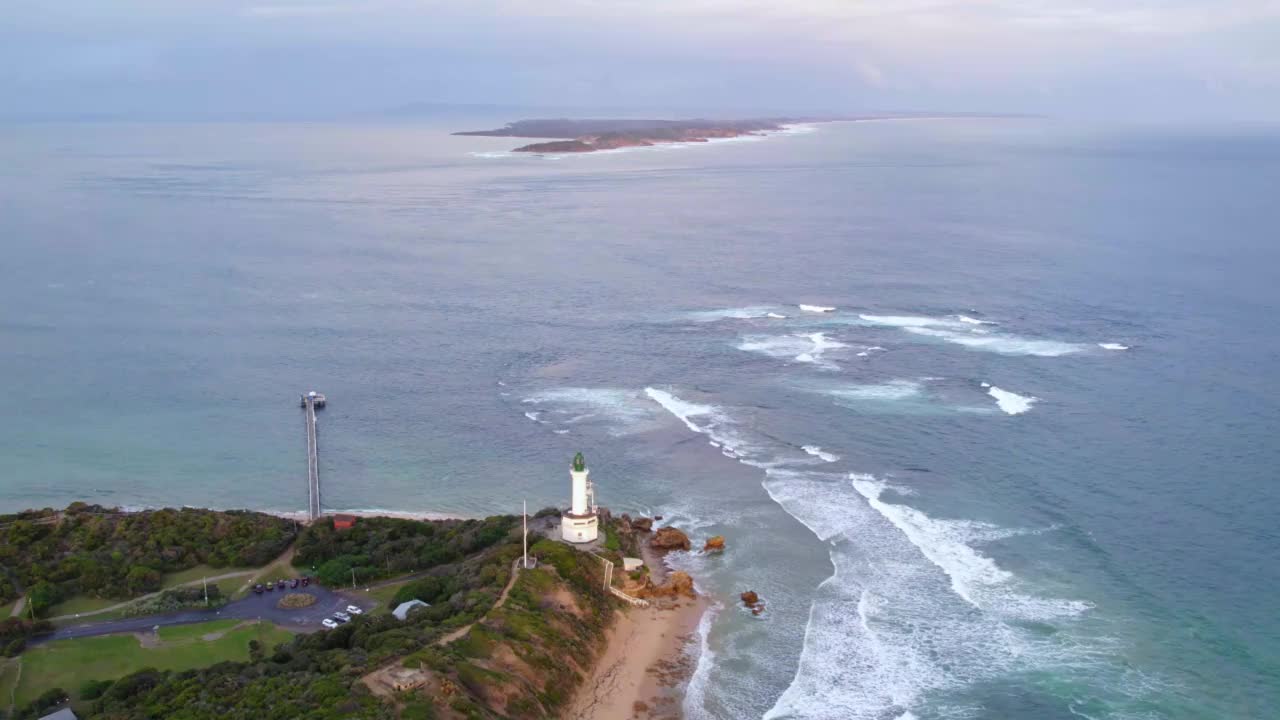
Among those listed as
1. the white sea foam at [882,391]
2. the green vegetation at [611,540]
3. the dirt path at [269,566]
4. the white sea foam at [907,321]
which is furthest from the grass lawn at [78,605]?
the white sea foam at [907,321]

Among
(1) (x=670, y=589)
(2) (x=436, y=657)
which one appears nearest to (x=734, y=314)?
(1) (x=670, y=589)

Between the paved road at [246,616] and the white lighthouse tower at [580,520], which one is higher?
the white lighthouse tower at [580,520]

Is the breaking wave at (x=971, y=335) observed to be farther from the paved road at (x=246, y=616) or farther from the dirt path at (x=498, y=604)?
the paved road at (x=246, y=616)

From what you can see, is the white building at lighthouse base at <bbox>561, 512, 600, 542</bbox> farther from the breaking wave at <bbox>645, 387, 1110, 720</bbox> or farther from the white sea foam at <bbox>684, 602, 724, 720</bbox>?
the breaking wave at <bbox>645, 387, 1110, 720</bbox>

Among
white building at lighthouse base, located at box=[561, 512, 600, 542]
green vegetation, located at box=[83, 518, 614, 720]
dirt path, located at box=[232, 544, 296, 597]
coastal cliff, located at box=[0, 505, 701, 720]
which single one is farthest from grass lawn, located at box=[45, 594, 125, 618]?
white building at lighthouse base, located at box=[561, 512, 600, 542]

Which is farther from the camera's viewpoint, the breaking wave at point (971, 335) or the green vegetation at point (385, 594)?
the breaking wave at point (971, 335)

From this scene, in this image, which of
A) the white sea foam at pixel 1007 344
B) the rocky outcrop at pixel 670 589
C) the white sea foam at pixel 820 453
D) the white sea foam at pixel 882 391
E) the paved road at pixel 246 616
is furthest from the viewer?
the white sea foam at pixel 1007 344

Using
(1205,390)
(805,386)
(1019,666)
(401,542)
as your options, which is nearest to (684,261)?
(805,386)
